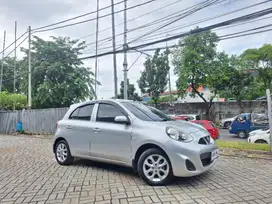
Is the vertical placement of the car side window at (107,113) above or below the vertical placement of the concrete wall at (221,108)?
below

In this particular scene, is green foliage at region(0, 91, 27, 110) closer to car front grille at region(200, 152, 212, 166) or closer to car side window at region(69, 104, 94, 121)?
car side window at region(69, 104, 94, 121)

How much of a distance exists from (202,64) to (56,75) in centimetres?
1259

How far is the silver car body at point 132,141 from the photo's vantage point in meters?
4.14

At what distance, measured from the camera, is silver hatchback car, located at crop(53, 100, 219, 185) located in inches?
164

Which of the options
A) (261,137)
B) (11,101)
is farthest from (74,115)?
(11,101)

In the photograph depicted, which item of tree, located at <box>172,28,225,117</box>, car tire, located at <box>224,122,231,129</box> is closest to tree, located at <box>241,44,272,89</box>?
tree, located at <box>172,28,225,117</box>

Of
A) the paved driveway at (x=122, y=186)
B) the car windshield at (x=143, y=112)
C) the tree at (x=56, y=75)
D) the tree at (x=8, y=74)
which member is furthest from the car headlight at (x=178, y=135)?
the tree at (x=8, y=74)

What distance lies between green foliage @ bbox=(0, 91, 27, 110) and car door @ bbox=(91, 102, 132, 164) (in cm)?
1880

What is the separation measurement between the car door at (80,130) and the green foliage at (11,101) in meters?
18.0

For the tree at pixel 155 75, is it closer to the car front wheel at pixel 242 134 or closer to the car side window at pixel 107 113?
the car front wheel at pixel 242 134

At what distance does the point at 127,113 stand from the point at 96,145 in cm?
100

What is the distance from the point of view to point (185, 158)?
409cm

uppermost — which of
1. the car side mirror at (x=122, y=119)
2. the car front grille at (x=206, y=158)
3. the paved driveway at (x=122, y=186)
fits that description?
the car side mirror at (x=122, y=119)

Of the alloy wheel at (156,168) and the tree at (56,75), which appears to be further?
the tree at (56,75)
